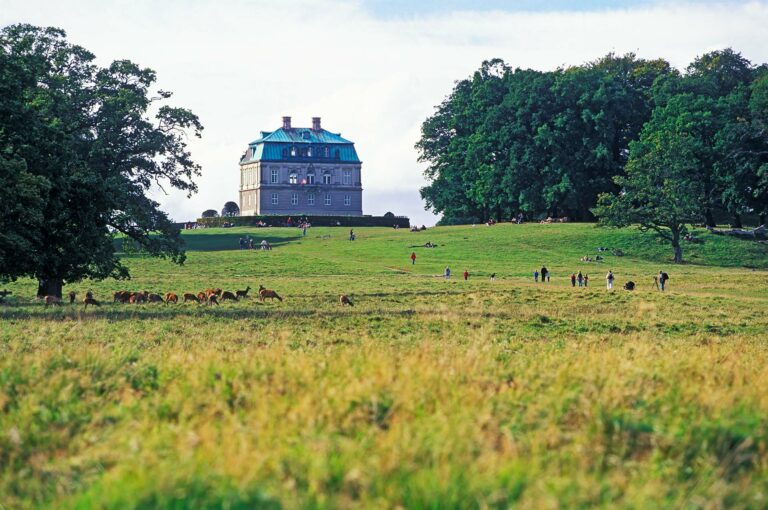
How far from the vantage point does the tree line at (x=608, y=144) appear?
91.9 m

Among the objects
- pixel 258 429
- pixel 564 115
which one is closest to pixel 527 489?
pixel 258 429

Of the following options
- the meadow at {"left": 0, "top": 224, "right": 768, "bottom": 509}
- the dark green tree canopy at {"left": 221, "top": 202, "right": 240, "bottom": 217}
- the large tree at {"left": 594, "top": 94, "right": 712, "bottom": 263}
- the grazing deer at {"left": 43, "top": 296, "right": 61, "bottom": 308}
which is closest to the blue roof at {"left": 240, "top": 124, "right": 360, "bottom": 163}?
the dark green tree canopy at {"left": 221, "top": 202, "right": 240, "bottom": 217}

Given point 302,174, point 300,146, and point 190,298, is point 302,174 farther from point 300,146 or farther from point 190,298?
point 190,298

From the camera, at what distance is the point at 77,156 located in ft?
130

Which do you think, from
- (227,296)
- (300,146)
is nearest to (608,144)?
(227,296)

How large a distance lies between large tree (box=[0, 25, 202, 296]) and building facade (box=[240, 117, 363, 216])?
127m

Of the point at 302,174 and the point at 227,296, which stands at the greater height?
the point at 302,174

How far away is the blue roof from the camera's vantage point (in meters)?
178

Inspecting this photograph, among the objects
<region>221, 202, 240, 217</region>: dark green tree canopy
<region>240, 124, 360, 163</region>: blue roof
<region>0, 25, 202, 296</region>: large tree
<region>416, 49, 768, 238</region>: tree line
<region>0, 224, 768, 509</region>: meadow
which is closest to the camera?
<region>0, 224, 768, 509</region>: meadow

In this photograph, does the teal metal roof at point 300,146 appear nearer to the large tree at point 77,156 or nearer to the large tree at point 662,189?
the large tree at point 662,189

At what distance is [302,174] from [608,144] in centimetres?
7897

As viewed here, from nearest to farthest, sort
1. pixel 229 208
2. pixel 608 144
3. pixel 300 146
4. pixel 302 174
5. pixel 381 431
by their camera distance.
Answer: pixel 381 431 < pixel 608 144 < pixel 229 208 < pixel 302 174 < pixel 300 146

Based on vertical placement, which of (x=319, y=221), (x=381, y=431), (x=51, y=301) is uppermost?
(x=319, y=221)

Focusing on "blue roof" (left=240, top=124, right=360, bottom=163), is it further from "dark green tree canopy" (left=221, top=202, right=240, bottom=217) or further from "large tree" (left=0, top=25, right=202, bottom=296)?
"large tree" (left=0, top=25, right=202, bottom=296)
